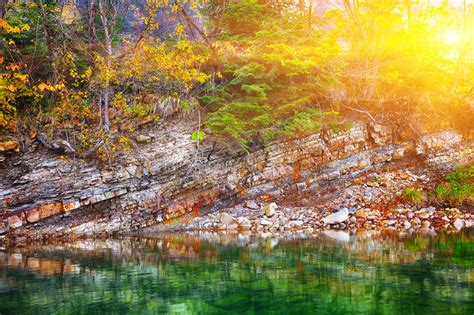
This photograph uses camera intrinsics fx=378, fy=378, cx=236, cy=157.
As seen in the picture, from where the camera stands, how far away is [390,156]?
19125mm

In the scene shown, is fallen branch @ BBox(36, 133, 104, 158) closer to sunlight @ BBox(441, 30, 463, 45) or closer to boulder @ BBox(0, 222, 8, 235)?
boulder @ BBox(0, 222, 8, 235)

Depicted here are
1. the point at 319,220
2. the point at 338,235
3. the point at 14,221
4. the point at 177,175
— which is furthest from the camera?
the point at 177,175

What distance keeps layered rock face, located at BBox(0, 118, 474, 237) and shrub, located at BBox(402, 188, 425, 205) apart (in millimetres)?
2259

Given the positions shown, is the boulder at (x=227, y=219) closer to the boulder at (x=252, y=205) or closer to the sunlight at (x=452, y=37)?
the boulder at (x=252, y=205)

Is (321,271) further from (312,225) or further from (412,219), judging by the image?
(412,219)

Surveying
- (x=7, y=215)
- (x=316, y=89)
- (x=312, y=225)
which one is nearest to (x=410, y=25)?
(x=316, y=89)

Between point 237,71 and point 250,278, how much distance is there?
37.9 feet

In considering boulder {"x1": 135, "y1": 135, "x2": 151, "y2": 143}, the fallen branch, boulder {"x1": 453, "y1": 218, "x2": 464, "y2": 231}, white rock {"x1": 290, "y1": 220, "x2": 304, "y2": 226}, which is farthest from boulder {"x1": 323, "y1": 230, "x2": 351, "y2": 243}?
the fallen branch

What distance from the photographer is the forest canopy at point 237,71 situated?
16422 mm

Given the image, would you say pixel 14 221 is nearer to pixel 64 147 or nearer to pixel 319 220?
pixel 64 147

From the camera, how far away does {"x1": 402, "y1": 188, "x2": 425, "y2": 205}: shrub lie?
653 inches

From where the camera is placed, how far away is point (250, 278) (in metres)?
7.53

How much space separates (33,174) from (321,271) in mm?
12454

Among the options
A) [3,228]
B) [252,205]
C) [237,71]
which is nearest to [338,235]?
[252,205]
